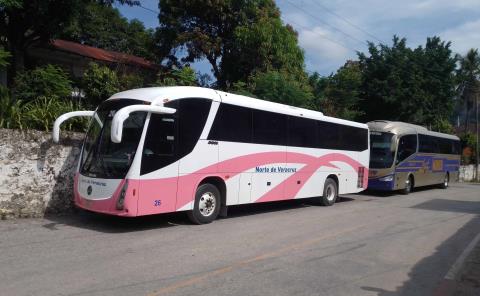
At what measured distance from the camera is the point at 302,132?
14.5m

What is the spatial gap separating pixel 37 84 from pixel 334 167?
982 centimetres

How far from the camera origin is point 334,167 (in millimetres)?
16297

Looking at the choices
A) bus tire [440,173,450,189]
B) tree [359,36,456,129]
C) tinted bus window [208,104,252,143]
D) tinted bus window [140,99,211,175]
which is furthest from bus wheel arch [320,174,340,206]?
tree [359,36,456,129]

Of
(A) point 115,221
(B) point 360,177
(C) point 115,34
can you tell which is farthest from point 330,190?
(C) point 115,34

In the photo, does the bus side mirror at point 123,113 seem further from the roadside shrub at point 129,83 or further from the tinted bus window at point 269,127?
the roadside shrub at point 129,83

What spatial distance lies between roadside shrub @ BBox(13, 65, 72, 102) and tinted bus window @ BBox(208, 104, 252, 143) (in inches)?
232

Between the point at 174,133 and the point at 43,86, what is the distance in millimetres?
6805

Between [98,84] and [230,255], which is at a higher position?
[98,84]

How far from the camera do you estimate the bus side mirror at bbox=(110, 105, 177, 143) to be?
8672 millimetres

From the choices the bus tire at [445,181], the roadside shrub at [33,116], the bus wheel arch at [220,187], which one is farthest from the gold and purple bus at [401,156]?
the roadside shrub at [33,116]

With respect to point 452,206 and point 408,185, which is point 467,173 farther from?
point 452,206

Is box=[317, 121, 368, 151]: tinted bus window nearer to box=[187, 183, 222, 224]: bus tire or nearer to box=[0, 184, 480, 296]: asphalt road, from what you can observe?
box=[0, 184, 480, 296]: asphalt road

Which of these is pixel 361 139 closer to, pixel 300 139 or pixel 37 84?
pixel 300 139

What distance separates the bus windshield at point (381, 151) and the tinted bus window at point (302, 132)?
7.03 meters
